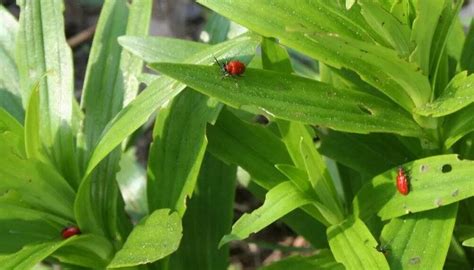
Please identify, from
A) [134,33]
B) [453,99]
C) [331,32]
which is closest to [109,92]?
[134,33]

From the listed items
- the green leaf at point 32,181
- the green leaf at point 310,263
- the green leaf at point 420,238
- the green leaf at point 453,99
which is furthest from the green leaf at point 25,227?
the green leaf at point 453,99

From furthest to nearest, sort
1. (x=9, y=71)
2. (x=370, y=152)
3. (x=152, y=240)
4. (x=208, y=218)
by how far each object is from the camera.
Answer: (x=9, y=71) → (x=208, y=218) → (x=370, y=152) → (x=152, y=240)

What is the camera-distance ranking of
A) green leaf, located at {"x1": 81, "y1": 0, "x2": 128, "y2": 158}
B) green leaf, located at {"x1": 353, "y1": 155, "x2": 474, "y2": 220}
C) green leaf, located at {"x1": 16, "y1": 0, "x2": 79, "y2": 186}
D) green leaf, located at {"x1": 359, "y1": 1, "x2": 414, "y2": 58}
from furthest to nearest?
green leaf, located at {"x1": 81, "y1": 0, "x2": 128, "y2": 158} < green leaf, located at {"x1": 16, "y1": 0, "x2": 79, "y2": 186} < green leaf, located at {"x1": 353, "y1": 155, "x2": 474, "y2": 220} < green leaf, located at {"x1": 359, "y1": 1, "x2": 414, "y2": 58}

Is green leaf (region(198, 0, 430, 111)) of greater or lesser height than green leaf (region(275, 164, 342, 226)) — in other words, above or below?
above

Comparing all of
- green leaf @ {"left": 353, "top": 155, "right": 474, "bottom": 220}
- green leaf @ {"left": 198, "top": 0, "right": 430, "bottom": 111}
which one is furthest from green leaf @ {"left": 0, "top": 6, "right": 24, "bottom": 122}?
green leaf @ {"left": 353, "top": 155, "right": 474, "bottom": 220}

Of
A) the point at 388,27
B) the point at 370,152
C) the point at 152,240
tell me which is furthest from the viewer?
the point at 370,152

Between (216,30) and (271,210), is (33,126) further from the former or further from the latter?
(216,30)

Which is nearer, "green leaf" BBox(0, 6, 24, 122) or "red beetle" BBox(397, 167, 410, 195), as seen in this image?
"red beetle" BBox(397, 167, 410, 195)

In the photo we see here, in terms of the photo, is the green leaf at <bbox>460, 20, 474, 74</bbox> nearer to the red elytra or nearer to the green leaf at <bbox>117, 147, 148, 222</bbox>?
the red elytra
